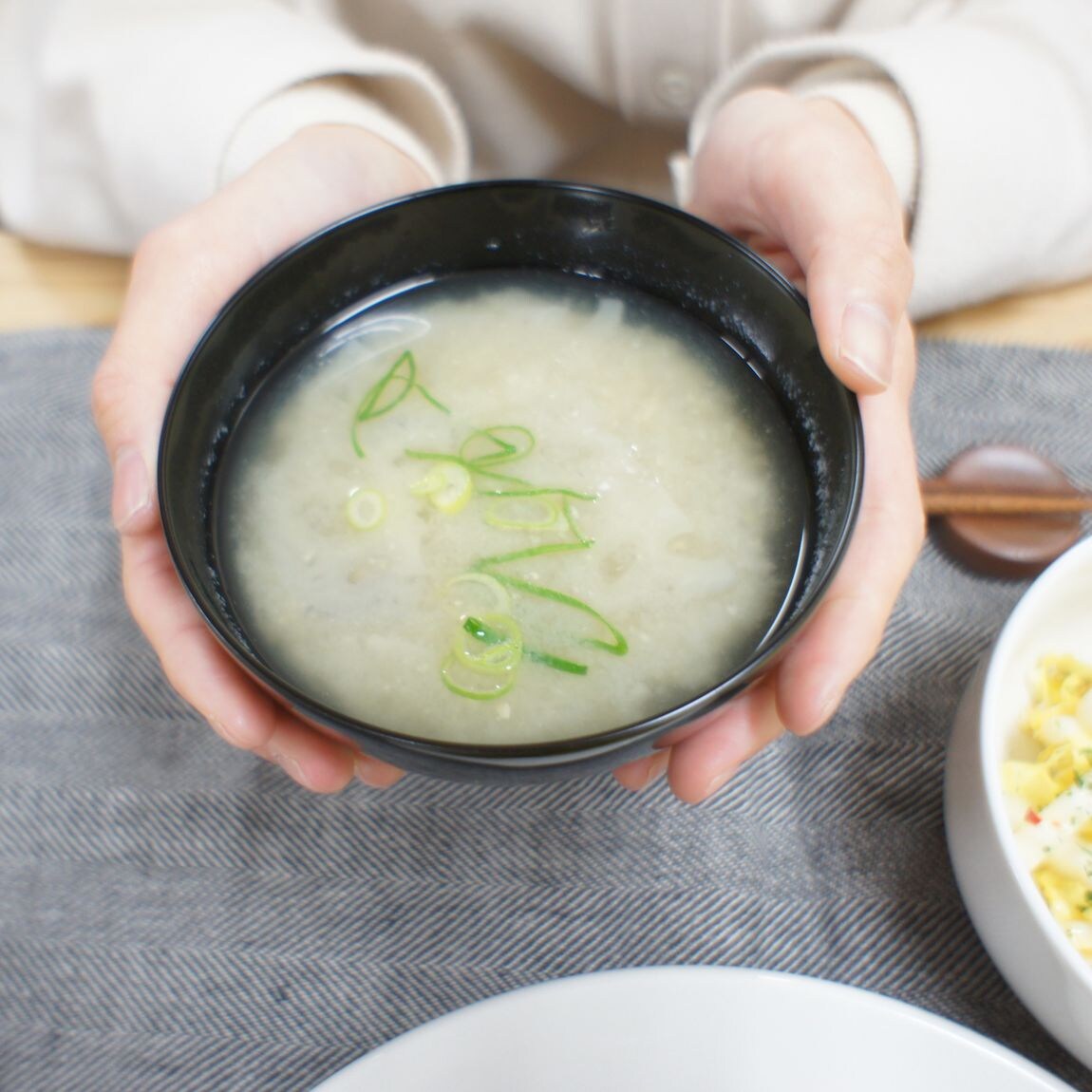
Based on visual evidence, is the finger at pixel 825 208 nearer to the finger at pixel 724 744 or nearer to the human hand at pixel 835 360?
the human hand at pixel 835 360

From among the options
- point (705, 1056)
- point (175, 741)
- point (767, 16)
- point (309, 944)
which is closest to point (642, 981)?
point (705, 1056)

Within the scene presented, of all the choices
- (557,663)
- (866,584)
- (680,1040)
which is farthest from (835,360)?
(680,1040)

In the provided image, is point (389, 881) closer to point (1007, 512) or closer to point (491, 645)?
point (491, 645)

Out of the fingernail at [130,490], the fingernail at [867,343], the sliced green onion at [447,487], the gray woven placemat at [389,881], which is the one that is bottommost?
the gray woven placemat at [389,881]

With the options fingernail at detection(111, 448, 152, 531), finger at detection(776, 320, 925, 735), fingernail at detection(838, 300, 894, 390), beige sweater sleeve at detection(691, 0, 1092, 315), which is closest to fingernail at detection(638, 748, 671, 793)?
finger at detection(776, 320, 925, 735)

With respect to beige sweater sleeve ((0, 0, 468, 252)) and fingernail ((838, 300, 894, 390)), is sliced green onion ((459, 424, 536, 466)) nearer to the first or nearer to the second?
fingernail ((838, 300, 894, 390))

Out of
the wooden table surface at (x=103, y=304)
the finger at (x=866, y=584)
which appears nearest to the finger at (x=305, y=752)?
the finger at (x=866, y=584)
